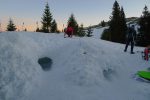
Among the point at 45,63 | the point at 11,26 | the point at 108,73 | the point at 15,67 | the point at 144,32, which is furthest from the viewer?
the point at 11,26

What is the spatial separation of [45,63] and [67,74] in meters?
2.40

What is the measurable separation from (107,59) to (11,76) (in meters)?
7.19

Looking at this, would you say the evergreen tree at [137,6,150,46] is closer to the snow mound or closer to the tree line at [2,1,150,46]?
the tree line at [2,1,150,46]

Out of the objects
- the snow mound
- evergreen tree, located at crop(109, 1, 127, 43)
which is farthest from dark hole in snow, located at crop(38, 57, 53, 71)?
evergreen tree, located at crop(109, 1, 127, 43)

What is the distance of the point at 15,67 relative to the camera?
14.3 m

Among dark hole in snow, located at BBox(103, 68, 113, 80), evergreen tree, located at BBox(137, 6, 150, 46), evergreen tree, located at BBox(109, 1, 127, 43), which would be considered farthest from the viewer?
evergreen tree, located at BBox(109, 1, 127, 43)

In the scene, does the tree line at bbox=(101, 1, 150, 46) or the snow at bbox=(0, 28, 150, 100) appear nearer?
the snow at bbox=(0, 28, 150, 100)

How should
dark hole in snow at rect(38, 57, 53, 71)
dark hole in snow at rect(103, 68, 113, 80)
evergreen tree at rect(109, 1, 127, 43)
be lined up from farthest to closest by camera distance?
1. evergreen tree at rect(109, 1, 127, 43)
2. dark hole in snow at rect(38, 57, 53, 71)
3. dark hole in snow at rect(103, 68, 113, 80)

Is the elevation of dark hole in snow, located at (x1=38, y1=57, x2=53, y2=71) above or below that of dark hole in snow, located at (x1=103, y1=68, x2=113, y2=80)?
above

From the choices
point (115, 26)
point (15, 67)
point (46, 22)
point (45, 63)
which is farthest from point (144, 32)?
point (15, 67)

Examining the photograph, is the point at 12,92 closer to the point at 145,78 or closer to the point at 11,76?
the point at 11,76

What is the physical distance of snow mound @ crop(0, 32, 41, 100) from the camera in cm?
1309

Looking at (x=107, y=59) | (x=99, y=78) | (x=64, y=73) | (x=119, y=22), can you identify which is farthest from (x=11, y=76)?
(x=119, y=22)

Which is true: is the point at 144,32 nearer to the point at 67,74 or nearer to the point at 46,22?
the point at 46,22
